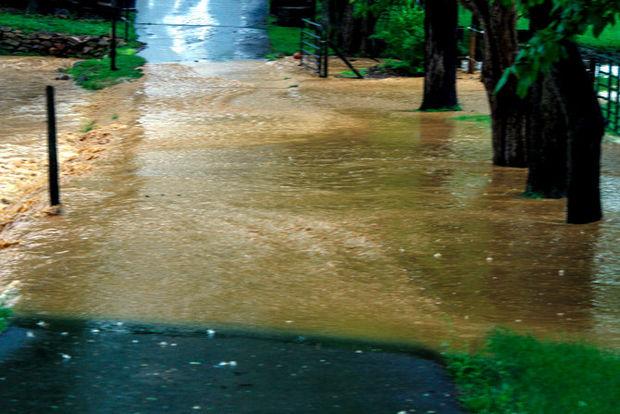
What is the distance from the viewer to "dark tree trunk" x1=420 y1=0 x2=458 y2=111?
1995 centimetres

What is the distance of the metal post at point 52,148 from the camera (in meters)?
11.1

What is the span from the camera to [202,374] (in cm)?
653

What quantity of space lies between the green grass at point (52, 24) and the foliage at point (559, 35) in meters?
25.1

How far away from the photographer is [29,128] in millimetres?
19875

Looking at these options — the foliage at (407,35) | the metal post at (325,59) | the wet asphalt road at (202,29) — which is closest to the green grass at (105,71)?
the wet asphalt road at (202,29)

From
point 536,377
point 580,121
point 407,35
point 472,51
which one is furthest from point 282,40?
point 536,377

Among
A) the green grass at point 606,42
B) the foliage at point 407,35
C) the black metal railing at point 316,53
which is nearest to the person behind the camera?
the black metal railing at point 316,53

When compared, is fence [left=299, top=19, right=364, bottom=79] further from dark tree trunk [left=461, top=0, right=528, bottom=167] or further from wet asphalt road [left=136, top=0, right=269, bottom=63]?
dark tree trunk [left=461, top=0, right=528, bottom=167]

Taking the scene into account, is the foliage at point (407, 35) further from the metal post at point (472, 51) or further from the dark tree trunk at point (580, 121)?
the dark tree trunk at point (580, 121)

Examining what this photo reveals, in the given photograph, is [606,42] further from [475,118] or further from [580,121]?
[580,121]

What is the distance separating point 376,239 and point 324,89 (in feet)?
44.1

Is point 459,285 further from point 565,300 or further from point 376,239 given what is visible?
point 376,239

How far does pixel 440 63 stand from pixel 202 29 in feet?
49.8

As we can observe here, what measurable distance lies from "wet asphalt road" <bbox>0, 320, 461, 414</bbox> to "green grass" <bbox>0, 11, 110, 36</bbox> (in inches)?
979
